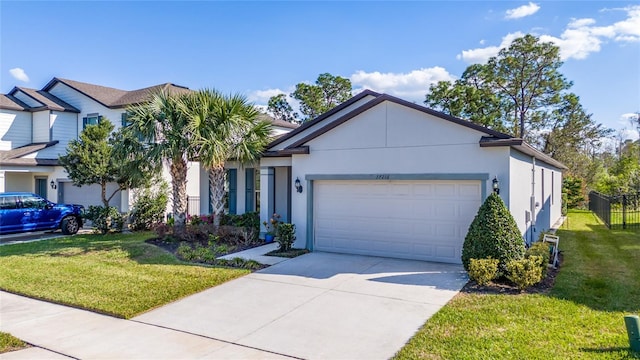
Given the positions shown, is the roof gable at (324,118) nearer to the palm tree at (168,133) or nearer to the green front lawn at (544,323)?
the palm tree at (168,133)

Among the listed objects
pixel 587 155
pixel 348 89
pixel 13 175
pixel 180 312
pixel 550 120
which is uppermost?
pixel 348 89

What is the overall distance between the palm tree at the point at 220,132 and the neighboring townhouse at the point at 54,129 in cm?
546

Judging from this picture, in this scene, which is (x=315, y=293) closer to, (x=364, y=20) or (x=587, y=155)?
(x=364, y=20)

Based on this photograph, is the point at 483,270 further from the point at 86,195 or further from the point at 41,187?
the point at 41,187

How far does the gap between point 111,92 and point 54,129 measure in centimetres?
369

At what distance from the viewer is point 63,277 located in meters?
8.87

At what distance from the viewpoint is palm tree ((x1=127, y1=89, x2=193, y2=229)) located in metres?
12.5

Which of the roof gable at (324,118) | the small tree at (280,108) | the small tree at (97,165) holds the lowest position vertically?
the small tree at (97,165)

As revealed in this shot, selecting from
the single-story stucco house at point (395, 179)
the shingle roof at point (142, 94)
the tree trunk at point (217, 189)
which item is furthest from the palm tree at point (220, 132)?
the shingle roof at point (142, 94)

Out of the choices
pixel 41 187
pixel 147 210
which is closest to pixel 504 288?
pixel 147 210

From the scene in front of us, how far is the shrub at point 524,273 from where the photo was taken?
7.27 metres

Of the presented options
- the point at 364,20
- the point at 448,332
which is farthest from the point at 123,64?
the point at 448,332

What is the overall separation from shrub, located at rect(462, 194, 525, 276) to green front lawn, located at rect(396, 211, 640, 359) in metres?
0.94

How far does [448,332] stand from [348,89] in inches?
1382
